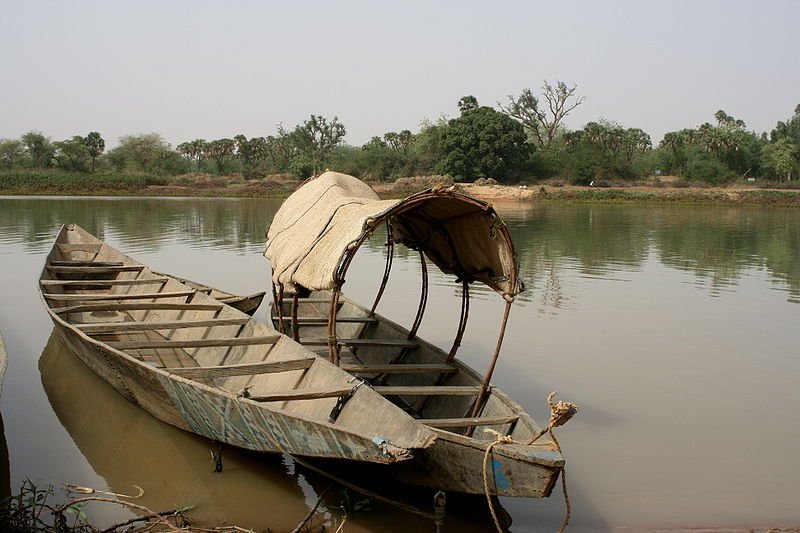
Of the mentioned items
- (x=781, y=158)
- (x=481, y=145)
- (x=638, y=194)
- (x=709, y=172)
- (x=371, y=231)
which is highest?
(x=481, y=145)

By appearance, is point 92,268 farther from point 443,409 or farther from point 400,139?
point 400,139

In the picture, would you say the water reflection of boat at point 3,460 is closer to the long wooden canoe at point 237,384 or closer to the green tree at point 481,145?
the long wooden canoe at point 237,384

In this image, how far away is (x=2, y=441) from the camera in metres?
5.38

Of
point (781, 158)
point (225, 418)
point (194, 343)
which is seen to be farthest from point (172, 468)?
point (781, 158)

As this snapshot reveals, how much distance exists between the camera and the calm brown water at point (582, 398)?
4.71 meters

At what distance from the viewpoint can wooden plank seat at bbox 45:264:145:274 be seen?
31.2 feet

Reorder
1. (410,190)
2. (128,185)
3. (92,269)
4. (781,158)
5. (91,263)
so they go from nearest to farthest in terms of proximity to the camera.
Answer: (92,269), (91,263), (410,190), (781,158), (128,185)

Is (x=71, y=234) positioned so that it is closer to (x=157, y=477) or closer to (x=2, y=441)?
(x=2, y=441)

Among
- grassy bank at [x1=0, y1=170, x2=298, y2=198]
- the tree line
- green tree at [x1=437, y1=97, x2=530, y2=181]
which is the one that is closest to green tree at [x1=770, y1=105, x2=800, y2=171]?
the tree line

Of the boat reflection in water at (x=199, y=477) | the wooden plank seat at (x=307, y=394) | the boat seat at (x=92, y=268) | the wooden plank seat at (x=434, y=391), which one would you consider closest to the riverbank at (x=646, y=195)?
the boat seat at (x=92, y=268)

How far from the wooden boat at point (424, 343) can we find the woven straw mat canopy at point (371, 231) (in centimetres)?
1

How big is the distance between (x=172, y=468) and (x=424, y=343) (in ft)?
7.84

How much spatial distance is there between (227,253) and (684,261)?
1054 cm

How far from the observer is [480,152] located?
43312 mm
